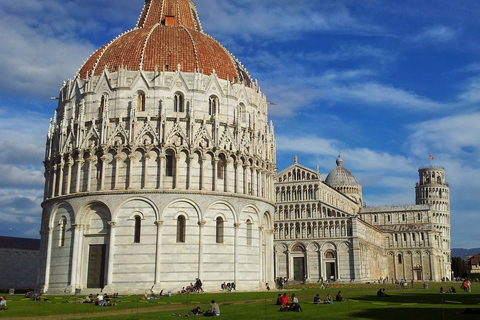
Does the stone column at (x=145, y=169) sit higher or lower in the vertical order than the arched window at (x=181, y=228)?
higher

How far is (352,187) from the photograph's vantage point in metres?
137

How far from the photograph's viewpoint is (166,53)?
51781 mm

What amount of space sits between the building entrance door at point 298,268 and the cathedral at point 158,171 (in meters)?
45.8

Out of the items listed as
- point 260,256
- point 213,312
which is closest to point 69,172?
point 260,256

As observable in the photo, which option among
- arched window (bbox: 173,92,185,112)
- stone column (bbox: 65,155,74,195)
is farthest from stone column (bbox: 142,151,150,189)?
stone column (bbox: 65,155,74,195)

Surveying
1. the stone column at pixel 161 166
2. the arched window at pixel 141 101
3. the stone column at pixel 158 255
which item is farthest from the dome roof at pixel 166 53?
the stone column at pixel 158 255

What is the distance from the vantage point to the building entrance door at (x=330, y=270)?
95.6 m

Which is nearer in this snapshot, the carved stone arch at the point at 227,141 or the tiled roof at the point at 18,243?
the carved stone arch at the point at 227,141

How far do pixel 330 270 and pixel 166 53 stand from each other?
58557 millimetres

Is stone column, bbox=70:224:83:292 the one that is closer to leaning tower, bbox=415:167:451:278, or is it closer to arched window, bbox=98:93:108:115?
arched window, bbox=98:93:108:115

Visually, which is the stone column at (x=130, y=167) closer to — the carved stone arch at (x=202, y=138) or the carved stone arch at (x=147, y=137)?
the carved stone arch at (x=147, y=137)

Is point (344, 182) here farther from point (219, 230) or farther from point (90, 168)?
point (90, 168)

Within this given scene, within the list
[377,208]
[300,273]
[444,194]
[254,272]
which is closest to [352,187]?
[377,208]

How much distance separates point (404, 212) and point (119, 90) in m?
103
